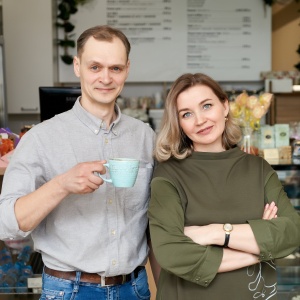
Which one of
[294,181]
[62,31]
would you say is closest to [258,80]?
[62,31]

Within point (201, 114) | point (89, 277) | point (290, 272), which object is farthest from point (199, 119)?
point (290, 272)

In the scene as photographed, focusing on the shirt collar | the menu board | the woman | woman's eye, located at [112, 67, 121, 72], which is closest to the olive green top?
the woman

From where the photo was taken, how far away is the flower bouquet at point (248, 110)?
9.23 feet

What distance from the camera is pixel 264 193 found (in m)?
1.54

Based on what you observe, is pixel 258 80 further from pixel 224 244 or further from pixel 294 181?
pixel 224 244

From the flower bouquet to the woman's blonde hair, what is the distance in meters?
1.19

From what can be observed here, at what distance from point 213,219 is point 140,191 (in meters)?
0.24

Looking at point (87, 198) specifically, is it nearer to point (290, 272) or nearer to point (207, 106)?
point (207, 106)

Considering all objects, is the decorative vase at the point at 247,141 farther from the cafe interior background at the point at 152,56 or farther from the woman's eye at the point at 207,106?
the cafe interior background at the point at 152,56

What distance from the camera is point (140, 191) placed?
5.22 feet

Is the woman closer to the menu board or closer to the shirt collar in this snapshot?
the shirt collar

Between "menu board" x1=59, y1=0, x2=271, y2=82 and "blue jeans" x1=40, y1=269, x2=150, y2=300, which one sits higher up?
"menu board" x1=59, y1=0, x2=271, y2=82

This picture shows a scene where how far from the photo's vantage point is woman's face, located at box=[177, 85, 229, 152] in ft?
5.07

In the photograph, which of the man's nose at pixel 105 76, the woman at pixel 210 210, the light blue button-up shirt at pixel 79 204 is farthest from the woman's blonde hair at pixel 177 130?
the man's nose at pixel 105 76
